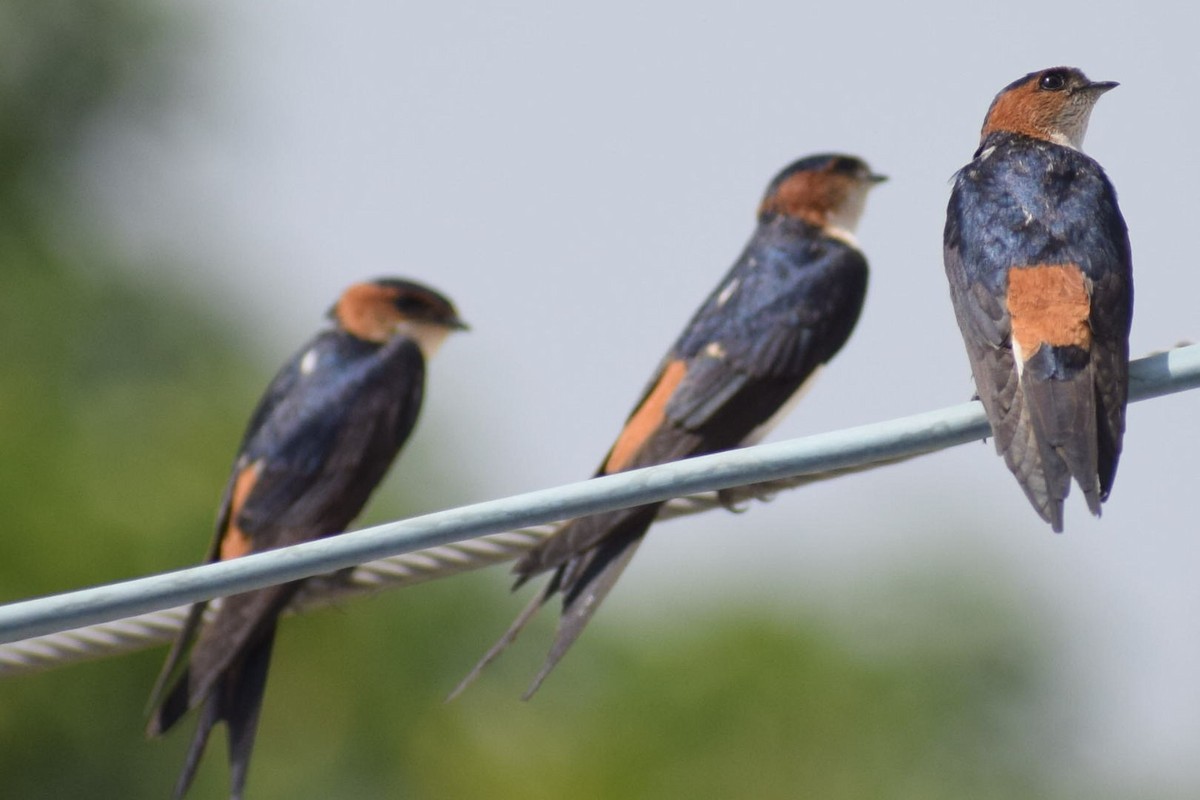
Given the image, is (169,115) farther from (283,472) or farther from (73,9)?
(283,472)

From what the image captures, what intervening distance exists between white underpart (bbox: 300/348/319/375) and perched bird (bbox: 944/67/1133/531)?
2203 mm

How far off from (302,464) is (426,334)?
105cm

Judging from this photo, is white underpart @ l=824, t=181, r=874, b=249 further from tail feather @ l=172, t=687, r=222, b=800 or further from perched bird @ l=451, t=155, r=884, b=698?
tail feather @ l=172, t=687, r=222, b=800

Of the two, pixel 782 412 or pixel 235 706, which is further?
pixel 782 412

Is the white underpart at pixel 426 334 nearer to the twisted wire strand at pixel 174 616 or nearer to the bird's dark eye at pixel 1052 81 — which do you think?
the twisted wire strand at pixel 174 616

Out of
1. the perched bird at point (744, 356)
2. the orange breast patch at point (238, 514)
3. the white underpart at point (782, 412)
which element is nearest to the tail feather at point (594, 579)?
the perched bird at point (744, 356)

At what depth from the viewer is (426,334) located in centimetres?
656

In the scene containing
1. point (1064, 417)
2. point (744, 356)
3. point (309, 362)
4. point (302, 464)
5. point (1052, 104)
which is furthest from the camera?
point (309, 362)

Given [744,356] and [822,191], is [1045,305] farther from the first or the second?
[822,191]

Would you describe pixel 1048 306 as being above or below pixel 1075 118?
below

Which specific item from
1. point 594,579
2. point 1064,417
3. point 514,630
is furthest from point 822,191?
point 1064,417

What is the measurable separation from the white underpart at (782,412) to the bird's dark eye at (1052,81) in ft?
3.77

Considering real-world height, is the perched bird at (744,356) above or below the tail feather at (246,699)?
above

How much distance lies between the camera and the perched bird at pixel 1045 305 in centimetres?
328
